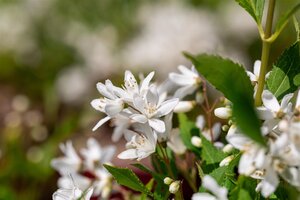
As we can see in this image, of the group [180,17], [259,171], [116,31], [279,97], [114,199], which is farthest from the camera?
[116,31]

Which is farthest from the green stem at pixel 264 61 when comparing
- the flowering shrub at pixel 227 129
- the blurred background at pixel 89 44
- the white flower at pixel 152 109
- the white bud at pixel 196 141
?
the blurred background at pixel 89 44

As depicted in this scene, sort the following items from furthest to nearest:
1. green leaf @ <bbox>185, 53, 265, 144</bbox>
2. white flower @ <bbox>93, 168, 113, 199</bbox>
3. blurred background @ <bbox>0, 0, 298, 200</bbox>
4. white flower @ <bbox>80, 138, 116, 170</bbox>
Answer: blurred background @ <bbox>0, 0, 298, 200</bbox> < white flower @ <bbox>80, 138, 116, 170</bbox> < white flower @ <bbox>93, 168, 113, 199</bbox> < green leaf @ <bbox>185, 53, 265, 144</bbox>

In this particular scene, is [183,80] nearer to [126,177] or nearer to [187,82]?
[187,82]

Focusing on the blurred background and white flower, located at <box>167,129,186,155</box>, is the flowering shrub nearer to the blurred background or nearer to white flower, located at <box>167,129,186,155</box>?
white flower, located at <box>167,129,186,155</box>

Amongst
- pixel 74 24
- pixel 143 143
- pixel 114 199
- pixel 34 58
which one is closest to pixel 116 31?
pixel 74 24

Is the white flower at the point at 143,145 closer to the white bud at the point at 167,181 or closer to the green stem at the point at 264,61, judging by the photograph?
the white bud at the point at 167,181

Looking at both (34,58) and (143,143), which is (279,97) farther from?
(34,58)

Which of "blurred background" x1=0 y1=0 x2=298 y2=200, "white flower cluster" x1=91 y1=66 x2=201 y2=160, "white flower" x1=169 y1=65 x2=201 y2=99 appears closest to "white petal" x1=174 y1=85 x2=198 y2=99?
"white flower" x1=169 y1=65 x2=201 y2=99
